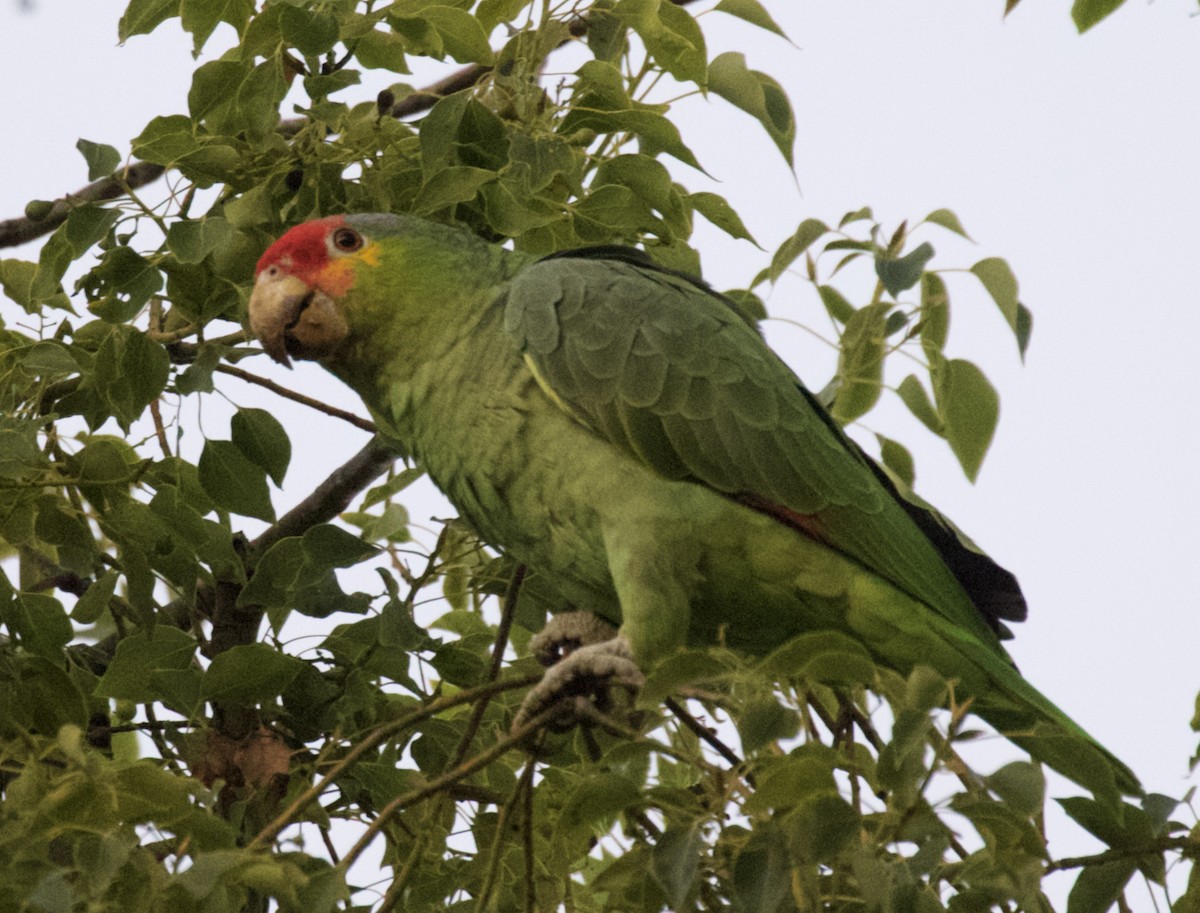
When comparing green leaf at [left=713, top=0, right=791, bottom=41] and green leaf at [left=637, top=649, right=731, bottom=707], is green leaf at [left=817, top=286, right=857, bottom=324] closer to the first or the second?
green leaf at [left=713, top=0, right=791, bottom=41]

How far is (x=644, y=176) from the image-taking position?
6.75 ft

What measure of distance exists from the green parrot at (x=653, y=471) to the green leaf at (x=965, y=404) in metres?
0.14

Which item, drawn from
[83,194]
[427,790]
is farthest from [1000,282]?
[83,194]

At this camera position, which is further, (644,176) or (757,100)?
(644,176)

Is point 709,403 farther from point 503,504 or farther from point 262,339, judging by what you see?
point 262,339

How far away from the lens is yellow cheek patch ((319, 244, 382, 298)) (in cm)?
222

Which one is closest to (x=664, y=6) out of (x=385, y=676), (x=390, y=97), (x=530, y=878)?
(x=390, y=97)

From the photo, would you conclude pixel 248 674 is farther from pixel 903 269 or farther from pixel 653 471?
pixel 903 269

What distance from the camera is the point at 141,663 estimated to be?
1.93m

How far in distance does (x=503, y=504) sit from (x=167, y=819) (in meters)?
0.77

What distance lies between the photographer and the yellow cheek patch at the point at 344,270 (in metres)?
2.22

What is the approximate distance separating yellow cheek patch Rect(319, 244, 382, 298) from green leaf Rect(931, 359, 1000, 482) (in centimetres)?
95

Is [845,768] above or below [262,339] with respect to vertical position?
below

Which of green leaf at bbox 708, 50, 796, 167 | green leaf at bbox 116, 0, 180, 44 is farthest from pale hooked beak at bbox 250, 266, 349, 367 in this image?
green leaf at bbox 708, 50, 796, 167
